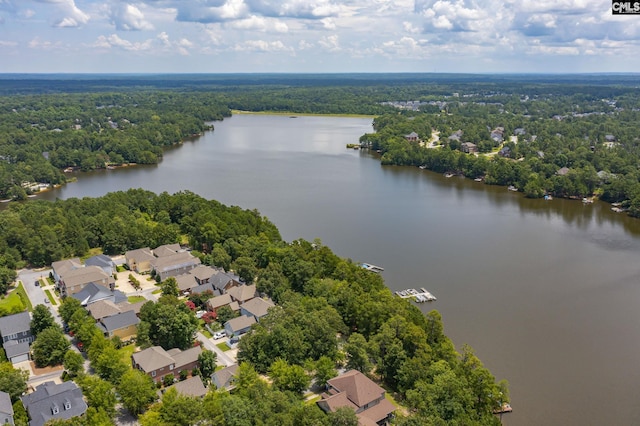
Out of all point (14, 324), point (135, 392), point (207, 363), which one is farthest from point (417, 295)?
point (14, 324)

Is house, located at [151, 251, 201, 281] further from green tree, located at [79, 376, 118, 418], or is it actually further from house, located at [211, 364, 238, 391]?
green tree, located at [79, 376, 118, 418]

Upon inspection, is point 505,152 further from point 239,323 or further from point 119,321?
point 119,321

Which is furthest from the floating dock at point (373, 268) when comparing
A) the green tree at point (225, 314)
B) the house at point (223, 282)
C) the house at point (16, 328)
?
the house at point (16, 328)

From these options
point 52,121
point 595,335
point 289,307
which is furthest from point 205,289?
point 52,121

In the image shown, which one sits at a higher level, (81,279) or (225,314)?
(81,279)

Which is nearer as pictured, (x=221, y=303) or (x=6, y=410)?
(x=6, y=410)

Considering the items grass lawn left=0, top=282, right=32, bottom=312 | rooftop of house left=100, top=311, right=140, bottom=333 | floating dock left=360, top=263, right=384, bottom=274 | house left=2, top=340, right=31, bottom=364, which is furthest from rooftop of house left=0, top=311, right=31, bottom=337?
floating dock left=360, top=263, right=384, bottom=274

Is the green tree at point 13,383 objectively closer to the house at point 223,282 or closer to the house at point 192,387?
the house at point 192,387
